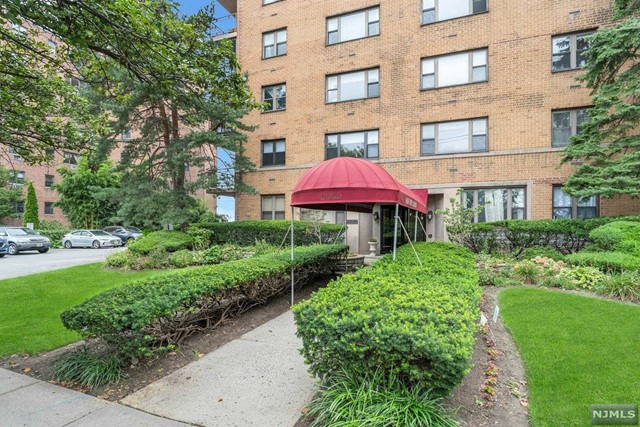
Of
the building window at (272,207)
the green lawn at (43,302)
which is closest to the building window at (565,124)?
the building window at (272,207)

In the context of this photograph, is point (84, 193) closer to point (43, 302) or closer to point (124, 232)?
point (124, 232)

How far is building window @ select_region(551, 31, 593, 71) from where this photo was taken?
42.9ft

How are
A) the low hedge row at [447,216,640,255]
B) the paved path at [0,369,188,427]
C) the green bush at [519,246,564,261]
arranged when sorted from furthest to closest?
the low hedge row at [447,216,640,255] < the green bush at [519,246,564,261] < the paved path at [0,369,188,427]

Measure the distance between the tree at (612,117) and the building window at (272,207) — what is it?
11.8 metres

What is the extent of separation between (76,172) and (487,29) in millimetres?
31456

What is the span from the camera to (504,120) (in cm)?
1378

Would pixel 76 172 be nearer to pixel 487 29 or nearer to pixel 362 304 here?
pixel 487 29

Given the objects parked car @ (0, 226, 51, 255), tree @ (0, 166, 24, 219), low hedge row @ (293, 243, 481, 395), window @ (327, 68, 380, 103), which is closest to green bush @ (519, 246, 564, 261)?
low hedge row @ (293, 243, 481, 395)

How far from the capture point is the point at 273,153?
18109mm

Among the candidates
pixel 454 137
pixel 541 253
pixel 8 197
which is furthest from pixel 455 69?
pixel 8 197

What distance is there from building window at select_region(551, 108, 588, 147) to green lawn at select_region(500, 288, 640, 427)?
8.73m

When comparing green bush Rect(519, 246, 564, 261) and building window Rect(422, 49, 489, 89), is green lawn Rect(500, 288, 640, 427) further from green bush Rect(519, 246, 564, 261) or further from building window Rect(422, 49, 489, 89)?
building window Rect(422, 49, 489, 89)

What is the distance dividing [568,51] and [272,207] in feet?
45.6

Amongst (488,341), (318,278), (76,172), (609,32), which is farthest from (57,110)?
(76,172)
